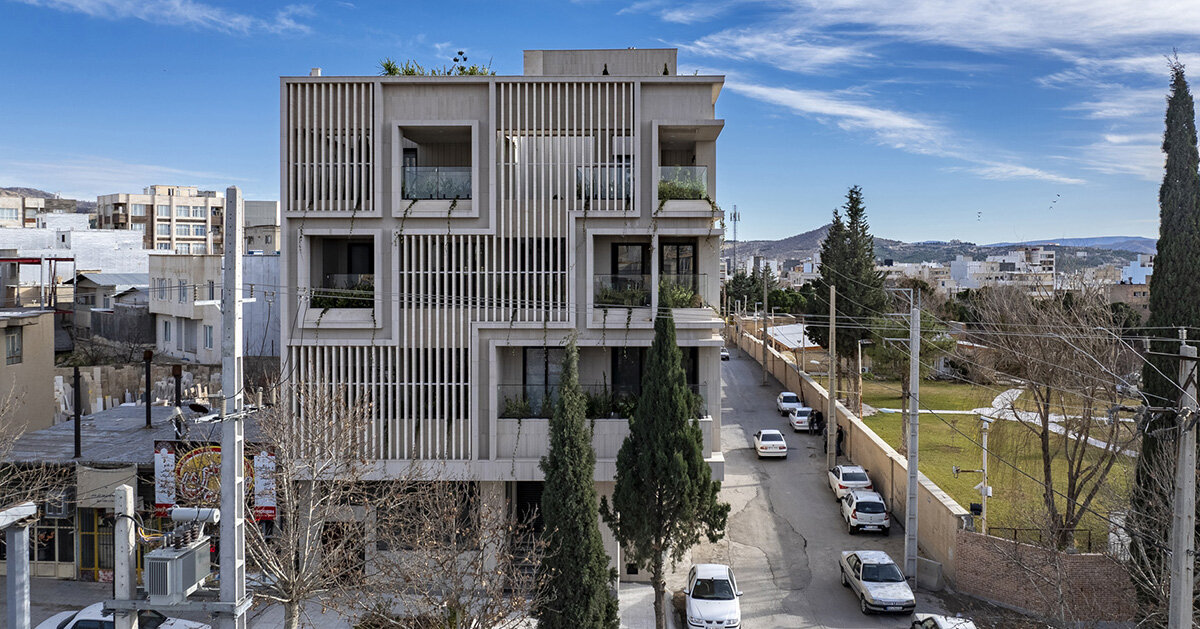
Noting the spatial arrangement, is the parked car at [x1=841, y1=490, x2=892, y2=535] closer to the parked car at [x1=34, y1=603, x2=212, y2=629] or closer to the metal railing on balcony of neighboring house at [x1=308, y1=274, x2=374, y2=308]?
the metal railing on balcony of neighboring house at [x1=308, y1=274, x2=374, y2=308]

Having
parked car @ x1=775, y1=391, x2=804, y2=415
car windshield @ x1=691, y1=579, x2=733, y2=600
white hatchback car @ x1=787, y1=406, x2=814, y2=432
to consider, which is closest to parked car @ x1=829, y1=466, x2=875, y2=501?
car windshield @ x1=691, y1=579, x2=733, y2=600

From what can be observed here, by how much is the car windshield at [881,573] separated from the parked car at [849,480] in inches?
294

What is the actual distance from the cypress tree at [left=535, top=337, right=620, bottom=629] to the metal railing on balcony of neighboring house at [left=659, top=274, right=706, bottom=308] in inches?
204

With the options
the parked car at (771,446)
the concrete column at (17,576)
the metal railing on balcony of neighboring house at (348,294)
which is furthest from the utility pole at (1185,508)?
the parked car at (771,446)

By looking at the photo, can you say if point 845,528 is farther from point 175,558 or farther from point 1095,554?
point 175,558

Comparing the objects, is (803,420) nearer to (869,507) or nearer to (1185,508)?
(869,507)

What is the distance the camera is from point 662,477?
56.7 feet

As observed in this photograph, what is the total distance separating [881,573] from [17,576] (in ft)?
57.6

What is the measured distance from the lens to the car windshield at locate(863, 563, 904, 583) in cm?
1961

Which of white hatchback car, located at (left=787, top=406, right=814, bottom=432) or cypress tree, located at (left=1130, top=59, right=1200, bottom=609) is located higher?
cypress tree, located at (left=1130, top=59, right=1200, bottom=609)

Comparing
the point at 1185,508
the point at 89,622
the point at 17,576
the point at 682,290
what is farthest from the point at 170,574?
the point at 682,290

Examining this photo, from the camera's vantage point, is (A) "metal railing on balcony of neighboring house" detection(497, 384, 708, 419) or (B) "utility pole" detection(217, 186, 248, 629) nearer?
(B) "utility pole" detection(217, 186, 248, 629)

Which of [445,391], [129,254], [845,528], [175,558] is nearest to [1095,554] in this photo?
[845,528]

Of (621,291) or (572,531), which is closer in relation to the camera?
(572,531)
